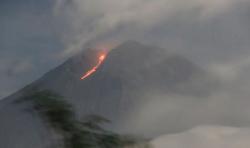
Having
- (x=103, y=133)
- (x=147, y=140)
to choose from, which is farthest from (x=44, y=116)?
(x=147, y=140)

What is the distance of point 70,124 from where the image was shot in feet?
36.7

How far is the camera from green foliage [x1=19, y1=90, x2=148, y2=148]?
10953 mm

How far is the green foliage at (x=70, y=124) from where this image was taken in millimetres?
10953

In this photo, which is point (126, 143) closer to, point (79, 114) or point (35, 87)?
point (79, 114)

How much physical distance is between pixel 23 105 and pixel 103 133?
4.93 ft

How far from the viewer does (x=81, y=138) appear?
11.0 metres

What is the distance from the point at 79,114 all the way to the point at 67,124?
0.50 metres

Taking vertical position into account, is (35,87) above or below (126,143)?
above

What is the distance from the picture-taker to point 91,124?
11.2 metres

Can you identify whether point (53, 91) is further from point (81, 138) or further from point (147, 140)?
point (147, 140)

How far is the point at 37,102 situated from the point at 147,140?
2095 millimetres

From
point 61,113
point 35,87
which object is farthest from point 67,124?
point 35,87

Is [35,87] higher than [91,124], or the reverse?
[35,87]

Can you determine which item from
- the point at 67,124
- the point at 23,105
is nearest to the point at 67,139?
the point at 67,124
